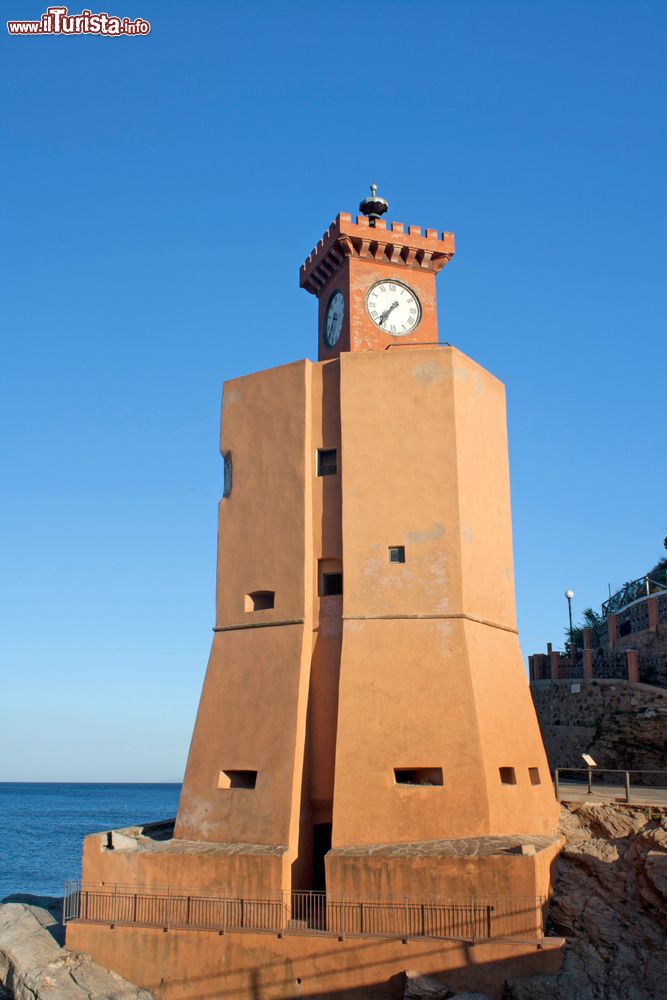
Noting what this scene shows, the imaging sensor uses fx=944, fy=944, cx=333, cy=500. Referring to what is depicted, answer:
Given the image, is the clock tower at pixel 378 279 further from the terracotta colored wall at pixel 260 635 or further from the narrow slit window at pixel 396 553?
the narrow slit window at pixel 396 553

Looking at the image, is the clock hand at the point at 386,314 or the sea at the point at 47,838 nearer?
the clock hand at the point at 386,314

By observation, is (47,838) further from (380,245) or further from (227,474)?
(380,245)

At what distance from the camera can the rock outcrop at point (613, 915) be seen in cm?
1400

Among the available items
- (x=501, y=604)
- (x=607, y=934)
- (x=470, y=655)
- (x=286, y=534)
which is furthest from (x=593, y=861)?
(x=286, y=534)

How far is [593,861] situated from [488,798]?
7.14 feet

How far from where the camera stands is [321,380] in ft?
64.0

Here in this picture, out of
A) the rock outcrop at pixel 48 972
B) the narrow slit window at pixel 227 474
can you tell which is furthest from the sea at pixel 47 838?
the narrow slit window at pixel 227 474

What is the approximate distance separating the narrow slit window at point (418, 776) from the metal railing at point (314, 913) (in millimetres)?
2260

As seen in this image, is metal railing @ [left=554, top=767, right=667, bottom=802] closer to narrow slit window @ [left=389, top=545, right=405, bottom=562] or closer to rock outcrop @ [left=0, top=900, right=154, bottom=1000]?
narrow slit window @ [left=389, top=545, right=405, bottom=562]

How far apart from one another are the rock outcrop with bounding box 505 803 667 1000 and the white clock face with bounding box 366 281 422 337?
36.0 ft

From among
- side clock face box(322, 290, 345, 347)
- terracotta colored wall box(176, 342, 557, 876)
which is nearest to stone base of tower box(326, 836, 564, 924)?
terracotta colored wall box(176, 342, 557, 876)

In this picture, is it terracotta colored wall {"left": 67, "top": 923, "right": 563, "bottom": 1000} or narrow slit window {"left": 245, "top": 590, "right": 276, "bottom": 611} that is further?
narrow slit window {"left": 245, "top": 590, "right": 276, "bottom": 611}

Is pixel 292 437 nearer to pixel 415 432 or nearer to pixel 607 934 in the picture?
pixel 415 432

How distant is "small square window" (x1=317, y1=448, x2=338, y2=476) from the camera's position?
62.6ft
